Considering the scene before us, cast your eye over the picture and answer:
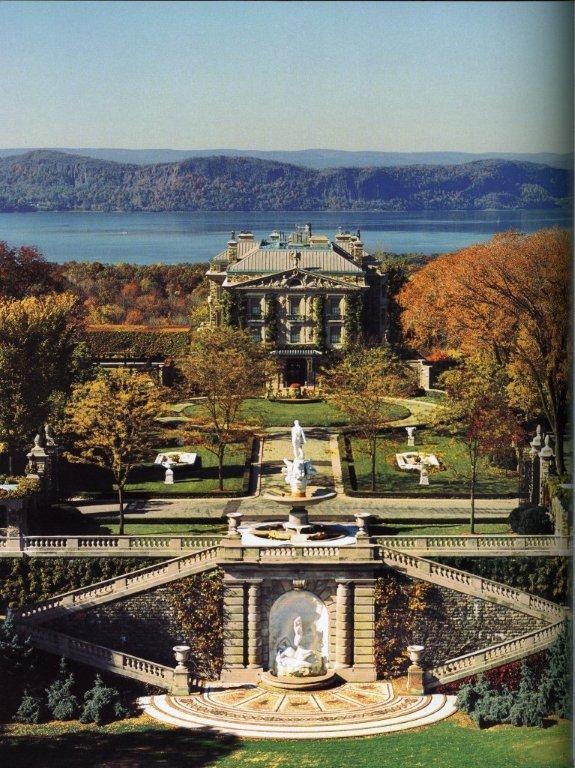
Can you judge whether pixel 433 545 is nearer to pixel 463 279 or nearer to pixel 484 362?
pixel 484 362

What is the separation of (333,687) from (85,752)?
237 inches

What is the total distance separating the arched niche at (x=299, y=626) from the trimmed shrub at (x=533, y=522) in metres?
5.20

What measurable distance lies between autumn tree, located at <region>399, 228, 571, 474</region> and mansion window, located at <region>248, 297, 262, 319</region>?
5561 millimetres

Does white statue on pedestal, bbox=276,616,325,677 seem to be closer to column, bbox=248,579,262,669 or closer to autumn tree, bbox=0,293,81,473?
column, bbox=248,579,262,669

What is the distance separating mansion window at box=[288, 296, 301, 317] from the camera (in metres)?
55.8

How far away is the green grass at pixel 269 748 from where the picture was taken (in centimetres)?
3553

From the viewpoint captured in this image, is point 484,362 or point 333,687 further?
point 484,362

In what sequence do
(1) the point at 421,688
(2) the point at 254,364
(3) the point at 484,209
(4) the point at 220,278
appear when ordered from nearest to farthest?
(1) the point at 421,688 < (3) the point at 484,209 < (2) the point at 254,364 < (4) the point at 220,278

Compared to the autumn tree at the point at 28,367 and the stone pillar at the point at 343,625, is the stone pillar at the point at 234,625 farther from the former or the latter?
A: the autumn tree at the point at 28,367

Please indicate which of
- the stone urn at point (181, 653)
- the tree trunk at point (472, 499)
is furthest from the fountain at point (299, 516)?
the tree trunk at point (472, 499)

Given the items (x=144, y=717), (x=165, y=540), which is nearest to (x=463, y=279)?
(x=165, y=540)

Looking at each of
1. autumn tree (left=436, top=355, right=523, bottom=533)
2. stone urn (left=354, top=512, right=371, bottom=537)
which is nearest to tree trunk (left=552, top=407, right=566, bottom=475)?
autumn tree (left=436, top=355, right=523, bottom=533)

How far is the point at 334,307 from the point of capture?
56.4m

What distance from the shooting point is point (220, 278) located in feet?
191
